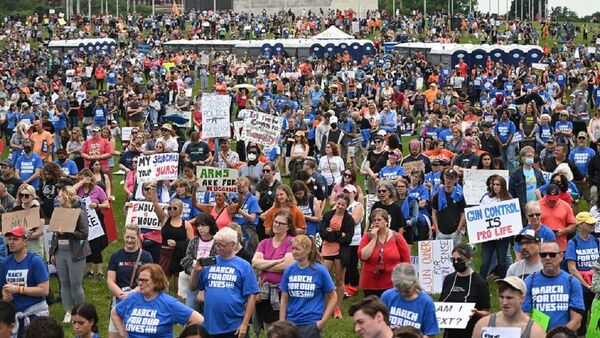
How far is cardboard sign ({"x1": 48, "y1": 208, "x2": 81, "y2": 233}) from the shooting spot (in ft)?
44.8

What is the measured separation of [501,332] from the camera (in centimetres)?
905

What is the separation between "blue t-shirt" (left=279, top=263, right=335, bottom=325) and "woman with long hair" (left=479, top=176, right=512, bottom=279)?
4.62m

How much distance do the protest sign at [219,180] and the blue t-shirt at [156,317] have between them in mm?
6685

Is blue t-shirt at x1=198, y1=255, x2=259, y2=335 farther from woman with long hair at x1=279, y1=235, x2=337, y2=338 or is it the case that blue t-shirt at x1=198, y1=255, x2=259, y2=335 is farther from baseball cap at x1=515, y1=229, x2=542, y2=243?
baseball cap at x1=515, y1=229, x2=542, y2=243

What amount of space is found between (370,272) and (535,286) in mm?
2816

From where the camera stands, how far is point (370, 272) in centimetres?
1289

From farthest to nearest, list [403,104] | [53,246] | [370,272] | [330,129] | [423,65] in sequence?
[423,65] → [403,104] → [330,129] → [53,246] → [370,272]

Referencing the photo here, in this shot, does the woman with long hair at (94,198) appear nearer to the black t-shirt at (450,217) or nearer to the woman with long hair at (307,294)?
the black t-shirt at (450,217)

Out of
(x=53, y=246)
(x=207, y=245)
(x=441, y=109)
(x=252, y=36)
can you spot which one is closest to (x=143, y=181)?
(x=53, y=246)

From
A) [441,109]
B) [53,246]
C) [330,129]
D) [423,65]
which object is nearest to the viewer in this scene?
[53,246]

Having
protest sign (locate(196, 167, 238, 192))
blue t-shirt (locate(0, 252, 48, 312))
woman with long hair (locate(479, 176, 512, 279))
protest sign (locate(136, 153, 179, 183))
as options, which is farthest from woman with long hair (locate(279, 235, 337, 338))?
protest sign (locate(136, 153, 179, 183))

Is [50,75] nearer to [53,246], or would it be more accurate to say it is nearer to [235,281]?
[53,246]

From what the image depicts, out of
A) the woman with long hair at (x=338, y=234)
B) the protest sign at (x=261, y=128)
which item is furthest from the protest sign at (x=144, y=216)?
the protest sign at (x=261, y=128)

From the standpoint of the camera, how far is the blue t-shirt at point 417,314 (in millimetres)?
9805
